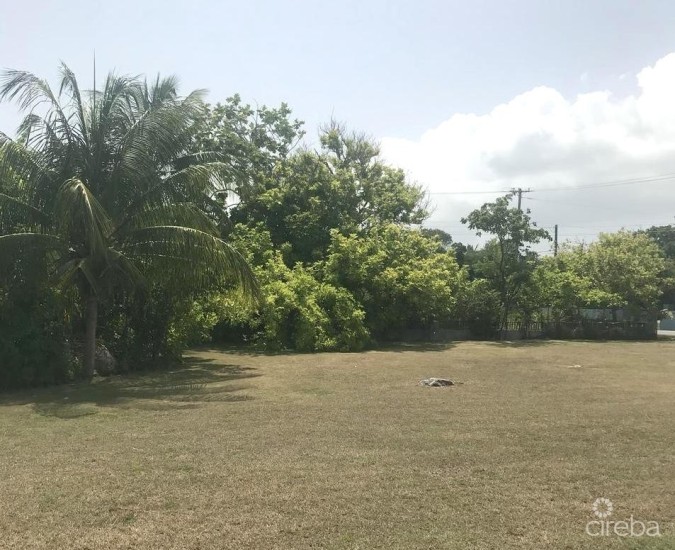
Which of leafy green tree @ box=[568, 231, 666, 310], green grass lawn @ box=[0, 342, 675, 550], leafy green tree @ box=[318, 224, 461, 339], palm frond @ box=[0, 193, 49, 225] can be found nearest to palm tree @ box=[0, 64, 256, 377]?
palm frond @ box=[0, 193, 49, 225]

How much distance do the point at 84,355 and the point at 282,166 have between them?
19761 millimetres

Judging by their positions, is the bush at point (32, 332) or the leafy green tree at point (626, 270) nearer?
the bush at point (32, 332)

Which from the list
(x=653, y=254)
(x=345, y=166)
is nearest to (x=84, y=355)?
(x=345, y=166)

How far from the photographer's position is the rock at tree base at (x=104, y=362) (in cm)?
1551

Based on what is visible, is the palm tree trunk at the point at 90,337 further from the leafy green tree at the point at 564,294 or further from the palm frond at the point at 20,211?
the leafy green tree at the point at 564,294

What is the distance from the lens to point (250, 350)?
24281 mm

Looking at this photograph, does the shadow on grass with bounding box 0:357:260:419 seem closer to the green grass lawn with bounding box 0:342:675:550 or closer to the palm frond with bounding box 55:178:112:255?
the green grass lawn with bounding box 0:342:675:550

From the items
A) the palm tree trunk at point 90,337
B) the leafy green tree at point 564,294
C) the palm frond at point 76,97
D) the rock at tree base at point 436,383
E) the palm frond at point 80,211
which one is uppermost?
the palm frond at point 76,97

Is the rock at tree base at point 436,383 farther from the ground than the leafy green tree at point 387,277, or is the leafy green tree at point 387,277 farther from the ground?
the leafy green tree at point 387,277

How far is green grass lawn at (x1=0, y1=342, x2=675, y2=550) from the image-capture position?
4492mm

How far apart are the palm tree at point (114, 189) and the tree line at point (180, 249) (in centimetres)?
4

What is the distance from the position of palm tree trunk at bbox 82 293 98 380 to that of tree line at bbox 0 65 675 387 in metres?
0.05

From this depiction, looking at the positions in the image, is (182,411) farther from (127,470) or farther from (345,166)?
(345,166)

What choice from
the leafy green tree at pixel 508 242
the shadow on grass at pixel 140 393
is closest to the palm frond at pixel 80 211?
the shadow on grass at pixel 140 393
